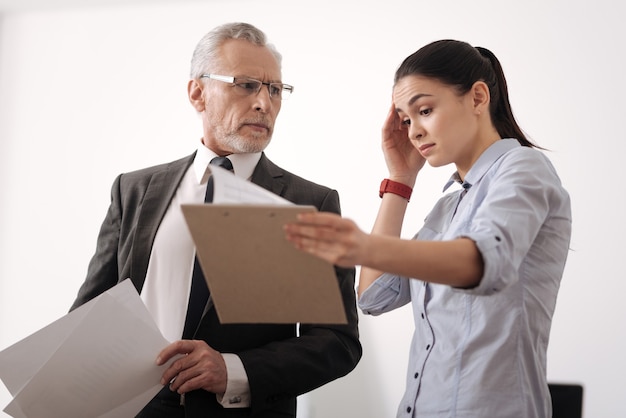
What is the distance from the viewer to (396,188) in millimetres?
1920

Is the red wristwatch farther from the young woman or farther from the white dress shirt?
the white dress shirt

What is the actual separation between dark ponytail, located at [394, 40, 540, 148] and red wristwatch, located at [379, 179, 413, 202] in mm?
338

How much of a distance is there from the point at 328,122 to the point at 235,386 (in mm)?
2205

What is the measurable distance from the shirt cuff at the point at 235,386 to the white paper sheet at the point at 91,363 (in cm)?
15

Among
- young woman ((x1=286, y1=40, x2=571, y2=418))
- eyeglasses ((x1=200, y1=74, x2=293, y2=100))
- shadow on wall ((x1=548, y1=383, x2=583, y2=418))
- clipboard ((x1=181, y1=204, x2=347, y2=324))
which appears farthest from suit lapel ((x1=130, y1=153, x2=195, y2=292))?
shadow on wall ((x1=548, y1=383, x2=583, y2=418))

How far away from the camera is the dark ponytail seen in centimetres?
159

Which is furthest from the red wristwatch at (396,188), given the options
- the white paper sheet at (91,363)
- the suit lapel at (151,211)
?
the white paper sheet at (91,363)

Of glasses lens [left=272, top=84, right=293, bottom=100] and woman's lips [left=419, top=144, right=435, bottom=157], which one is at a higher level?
glasses lens [left=272, top=84, right=293, bottom=100]

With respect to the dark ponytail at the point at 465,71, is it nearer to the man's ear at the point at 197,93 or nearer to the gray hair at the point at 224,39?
the gray hair at the point at 224,39

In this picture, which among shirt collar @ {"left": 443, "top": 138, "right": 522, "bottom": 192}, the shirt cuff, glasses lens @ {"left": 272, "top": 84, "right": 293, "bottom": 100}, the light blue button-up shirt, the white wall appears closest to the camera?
the light blue button-up shirt

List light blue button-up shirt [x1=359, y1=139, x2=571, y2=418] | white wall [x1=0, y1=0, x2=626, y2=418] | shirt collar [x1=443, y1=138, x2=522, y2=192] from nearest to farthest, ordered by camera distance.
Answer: light blue button-up shirt [x1=359, y1=139, x2=571, y2=418] < shirt collar [x1=443, y1=138, x2=522, y2=192] < white wall [x1=0, y1=0, x2=626, y2=418]

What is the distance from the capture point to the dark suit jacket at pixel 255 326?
5.85ft

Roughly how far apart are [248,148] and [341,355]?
580 millimetres

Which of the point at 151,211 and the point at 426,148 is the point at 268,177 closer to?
the point at 151,211
